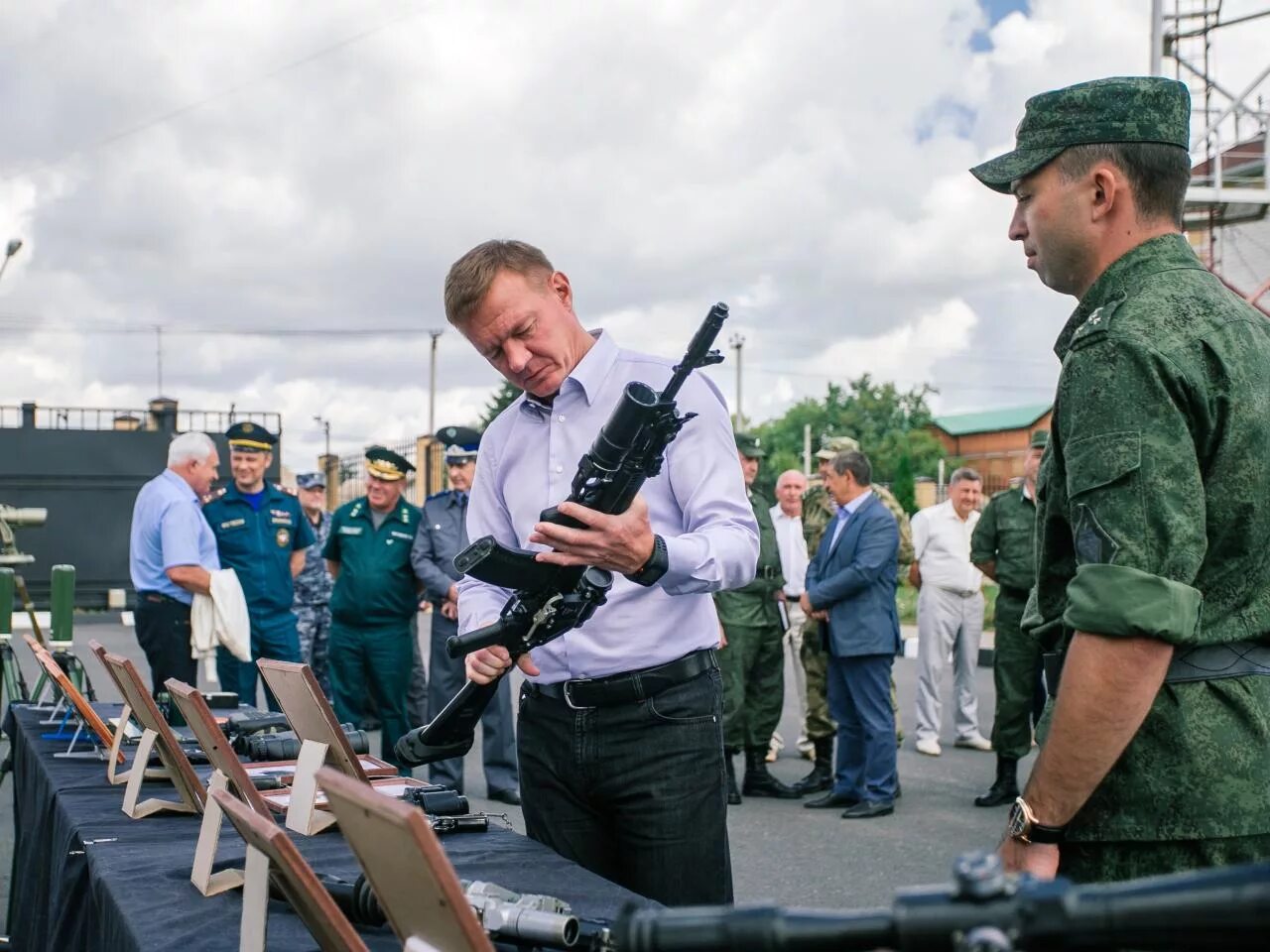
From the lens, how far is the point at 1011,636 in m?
7.55

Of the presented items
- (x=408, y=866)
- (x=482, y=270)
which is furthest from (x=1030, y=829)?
(x=482, y=270)

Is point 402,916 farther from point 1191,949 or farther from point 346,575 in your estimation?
point 346,575

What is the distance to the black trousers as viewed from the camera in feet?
23.0

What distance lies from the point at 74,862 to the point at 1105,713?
2258 mm

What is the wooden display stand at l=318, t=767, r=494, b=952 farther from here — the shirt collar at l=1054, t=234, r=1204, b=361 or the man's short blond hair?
the man's short blond hair

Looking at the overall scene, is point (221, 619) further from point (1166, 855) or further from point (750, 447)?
point (1166, 855)

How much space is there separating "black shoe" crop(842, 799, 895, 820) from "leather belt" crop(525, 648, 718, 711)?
469cm

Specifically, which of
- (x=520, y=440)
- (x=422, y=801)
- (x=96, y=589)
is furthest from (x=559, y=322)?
(x=96, y=589)

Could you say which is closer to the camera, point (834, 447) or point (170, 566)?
point (170, 566)

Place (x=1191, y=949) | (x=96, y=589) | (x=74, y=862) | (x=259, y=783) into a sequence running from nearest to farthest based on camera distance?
(x=1191, y=949), (x=74, y=862), (x=259, y=783), (x=96, y=589)

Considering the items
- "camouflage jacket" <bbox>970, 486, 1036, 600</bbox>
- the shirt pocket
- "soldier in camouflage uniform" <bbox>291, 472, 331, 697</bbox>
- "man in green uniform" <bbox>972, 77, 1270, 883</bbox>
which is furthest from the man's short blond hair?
"soldier in camouflage uniform" <bbox>291, 472, 331, 697</bbox>

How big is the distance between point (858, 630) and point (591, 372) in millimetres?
4758

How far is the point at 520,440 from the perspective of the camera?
3049mm

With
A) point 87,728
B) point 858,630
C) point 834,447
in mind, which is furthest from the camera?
point 834,447
